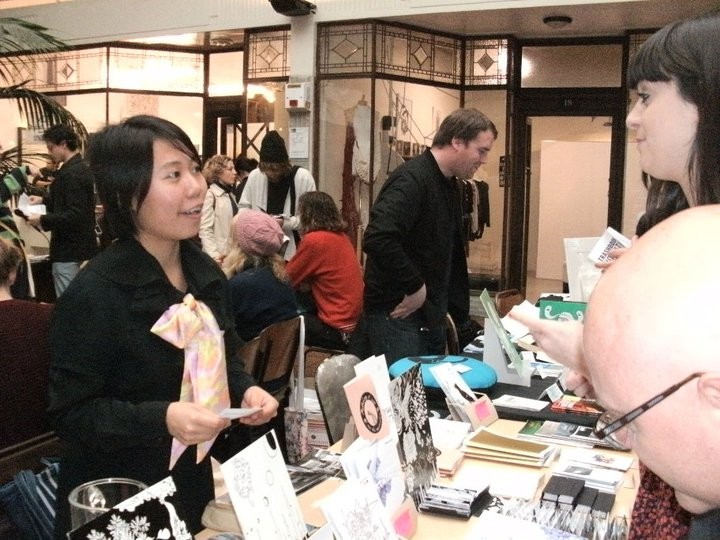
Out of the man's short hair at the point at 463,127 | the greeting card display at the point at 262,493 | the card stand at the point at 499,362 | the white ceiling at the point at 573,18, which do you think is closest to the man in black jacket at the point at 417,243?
the man's short hair at the point at 463,127

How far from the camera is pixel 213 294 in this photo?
2.08 meters

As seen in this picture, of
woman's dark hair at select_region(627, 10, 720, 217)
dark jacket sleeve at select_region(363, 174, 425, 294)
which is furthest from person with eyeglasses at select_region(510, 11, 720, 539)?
dark jacket sleeve at select_region(363, 174, 425, 294)

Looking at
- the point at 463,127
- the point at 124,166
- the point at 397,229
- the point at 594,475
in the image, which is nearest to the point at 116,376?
the point at 124,166

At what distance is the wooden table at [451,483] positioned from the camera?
177cm

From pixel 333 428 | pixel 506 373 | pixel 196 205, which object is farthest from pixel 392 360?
pixel 196 205

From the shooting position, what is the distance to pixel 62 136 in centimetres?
612

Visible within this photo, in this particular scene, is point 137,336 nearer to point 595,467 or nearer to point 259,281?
point 595,467

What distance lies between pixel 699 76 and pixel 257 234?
2891 millimetres

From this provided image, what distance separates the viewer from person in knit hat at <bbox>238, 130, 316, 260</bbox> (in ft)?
22.0

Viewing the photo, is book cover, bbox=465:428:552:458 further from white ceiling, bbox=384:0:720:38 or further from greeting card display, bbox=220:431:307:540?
white ceiling, bbox=384:0:720:38

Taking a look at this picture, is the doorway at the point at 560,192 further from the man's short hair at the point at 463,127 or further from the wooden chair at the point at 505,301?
the man's short hair at the point at 463,127

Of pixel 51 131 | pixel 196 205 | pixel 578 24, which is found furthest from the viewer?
pixel 578 24

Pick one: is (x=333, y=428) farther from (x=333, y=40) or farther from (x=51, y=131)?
(x=333, y=40)

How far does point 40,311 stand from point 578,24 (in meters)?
6.82
